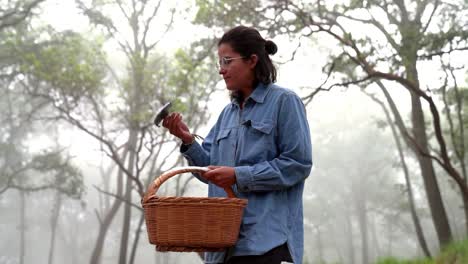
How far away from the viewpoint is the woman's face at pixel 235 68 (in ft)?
6.38

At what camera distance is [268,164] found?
5.87 ft

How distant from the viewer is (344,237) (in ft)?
114

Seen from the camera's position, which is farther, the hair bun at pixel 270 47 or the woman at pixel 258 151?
the hair bun at pixel 270 47

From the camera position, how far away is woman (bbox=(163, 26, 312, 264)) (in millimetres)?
1768

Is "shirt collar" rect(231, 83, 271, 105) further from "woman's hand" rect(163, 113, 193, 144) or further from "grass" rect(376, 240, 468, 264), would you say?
"grass" rect(376, 240, 468, 264)

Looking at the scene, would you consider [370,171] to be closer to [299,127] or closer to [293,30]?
[293,30]

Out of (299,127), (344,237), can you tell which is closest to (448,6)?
(299,127)

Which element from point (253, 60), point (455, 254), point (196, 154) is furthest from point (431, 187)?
point (253, 60)

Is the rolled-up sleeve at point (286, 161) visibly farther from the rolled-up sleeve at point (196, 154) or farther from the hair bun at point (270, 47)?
the rolled-up sleeve at point (196, 154)

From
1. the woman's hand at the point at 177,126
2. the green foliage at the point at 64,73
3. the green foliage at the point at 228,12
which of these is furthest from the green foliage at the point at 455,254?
the woman's hand at the point at 177,126

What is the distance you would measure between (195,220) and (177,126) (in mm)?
475

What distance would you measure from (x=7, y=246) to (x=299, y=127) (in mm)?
34746

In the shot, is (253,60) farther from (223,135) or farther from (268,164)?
(268,164)

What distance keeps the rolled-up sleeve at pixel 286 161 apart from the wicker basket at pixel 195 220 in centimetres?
9
